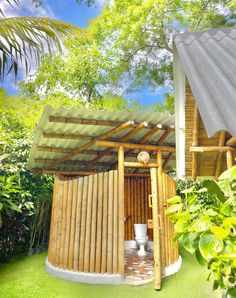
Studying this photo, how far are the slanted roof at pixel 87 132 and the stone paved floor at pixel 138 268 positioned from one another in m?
2.23

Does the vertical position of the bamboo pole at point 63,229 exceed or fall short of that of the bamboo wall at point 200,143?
it falls short

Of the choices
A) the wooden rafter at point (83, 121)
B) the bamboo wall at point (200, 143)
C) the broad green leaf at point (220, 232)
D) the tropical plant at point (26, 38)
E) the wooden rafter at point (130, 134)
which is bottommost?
the broad green leaf at point (220, 232)

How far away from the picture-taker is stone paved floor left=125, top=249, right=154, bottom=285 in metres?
4.59

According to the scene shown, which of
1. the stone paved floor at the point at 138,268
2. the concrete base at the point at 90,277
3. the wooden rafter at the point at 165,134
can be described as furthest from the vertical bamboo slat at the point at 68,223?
the wooden rafter at the point at 165,134

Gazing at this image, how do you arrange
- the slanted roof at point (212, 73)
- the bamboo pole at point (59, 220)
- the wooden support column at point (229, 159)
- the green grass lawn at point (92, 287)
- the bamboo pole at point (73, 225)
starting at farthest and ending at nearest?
the bamboo pole at point (59, 220) < the bamboo pole at point (73, 225) < the green grass lawn at point (92, 287) < the wooden support column at point (229, 159) < the slanted roof at point (212, 73)

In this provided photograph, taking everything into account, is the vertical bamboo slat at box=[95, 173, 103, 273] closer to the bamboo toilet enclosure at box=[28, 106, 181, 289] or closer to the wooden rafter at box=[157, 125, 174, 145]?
the bamboo toilet enclosure at box=[28, 106, 181, 289]

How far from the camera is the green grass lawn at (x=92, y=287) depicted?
4145mm

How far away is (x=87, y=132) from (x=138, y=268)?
2664mm

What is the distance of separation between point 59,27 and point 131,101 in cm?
1188

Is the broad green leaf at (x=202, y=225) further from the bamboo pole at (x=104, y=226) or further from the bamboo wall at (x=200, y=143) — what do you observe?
the bamboo pole at (x=104, y=226)

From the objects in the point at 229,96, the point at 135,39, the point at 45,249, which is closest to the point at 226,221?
the point at 229,96

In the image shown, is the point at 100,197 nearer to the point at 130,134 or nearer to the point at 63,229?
the point at 63,229

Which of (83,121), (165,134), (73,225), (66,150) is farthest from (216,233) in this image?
(66,150)

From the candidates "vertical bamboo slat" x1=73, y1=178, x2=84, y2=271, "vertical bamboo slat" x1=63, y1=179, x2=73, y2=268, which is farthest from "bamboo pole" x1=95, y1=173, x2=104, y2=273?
"vertical bamboo slat" x1=63, y1=179, x2=73, y2=268
